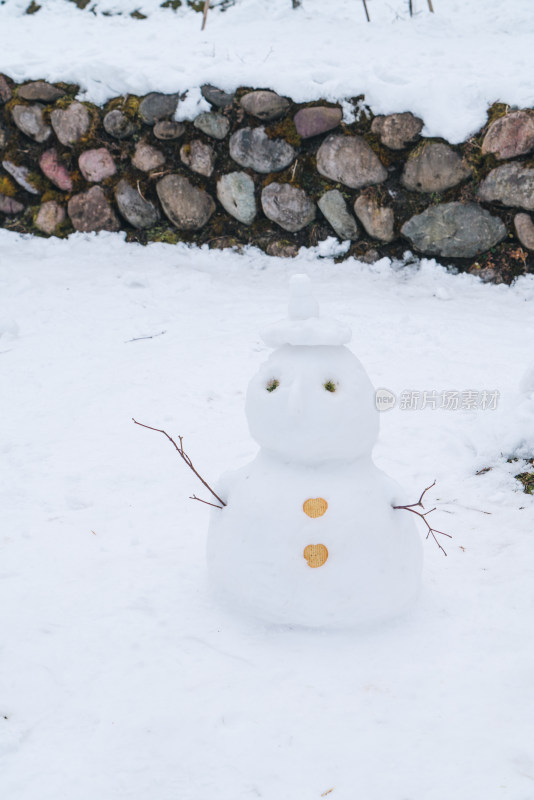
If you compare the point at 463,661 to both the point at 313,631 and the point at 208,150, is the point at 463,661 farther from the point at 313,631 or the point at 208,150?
the point at 208,150

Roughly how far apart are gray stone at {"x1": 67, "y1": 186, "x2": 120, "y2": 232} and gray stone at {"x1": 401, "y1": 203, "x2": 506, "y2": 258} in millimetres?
2502

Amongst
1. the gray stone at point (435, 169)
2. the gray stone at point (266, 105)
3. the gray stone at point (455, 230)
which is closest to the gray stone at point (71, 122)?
the gray stone at point (266, 105)

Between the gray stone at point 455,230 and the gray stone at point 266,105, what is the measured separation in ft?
4.34

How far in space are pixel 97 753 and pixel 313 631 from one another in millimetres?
692

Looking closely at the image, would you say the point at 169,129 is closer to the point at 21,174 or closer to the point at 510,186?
the point at 21,174

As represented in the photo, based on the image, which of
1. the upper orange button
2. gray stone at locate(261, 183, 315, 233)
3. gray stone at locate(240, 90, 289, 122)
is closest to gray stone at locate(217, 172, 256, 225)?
gray stone at locate(261, 183, 315, 233)

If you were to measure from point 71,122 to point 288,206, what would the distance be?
2.05 m

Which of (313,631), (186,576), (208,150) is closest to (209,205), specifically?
(208,150)

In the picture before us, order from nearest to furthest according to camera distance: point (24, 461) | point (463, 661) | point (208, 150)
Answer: point (463, 661), point (24, 461), point (208, 150)

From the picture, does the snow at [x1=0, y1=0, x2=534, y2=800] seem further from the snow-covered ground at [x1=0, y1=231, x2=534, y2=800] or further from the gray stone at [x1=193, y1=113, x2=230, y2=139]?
the gray stone at [x1=193, y1=113, x2=230, y2=139]

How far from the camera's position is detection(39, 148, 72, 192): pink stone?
5.90 metres

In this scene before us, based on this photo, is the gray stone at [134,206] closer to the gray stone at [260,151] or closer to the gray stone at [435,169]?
the gray stone at [260,151]

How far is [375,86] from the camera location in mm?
5016

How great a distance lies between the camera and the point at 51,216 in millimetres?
5938
